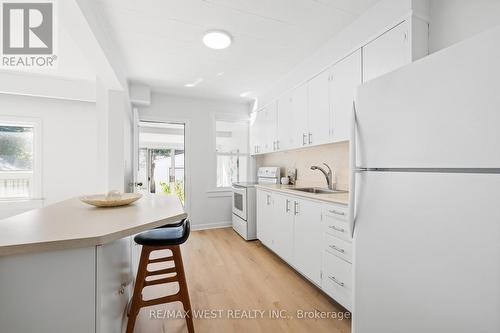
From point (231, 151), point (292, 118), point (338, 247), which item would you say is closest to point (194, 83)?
point (231, 151)

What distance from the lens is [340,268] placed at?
1.78 m

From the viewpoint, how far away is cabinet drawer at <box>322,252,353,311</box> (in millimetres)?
1702

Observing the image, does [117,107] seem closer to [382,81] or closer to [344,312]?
[382,81]

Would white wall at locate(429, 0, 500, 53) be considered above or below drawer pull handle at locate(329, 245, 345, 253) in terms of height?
above

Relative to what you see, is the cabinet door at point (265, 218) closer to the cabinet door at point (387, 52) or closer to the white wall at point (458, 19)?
the cabinet door at point (387, 52)

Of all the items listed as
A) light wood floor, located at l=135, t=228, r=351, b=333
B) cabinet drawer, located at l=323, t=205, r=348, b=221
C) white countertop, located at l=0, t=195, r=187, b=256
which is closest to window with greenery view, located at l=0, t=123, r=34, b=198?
light wood floor, located at l=135, t=228, r=351, b=333

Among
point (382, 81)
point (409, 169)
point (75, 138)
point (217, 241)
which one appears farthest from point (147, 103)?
point (409, 169)

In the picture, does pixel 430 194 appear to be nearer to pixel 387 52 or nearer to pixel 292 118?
pixel 387 52

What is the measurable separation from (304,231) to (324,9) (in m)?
2.00

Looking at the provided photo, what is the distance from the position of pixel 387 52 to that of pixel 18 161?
5247 millimetres

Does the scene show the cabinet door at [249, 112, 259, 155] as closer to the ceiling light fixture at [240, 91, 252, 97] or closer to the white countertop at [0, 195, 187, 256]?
the ceiling light fixture at [240, 91, 252, 97]

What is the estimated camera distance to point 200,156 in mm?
4207

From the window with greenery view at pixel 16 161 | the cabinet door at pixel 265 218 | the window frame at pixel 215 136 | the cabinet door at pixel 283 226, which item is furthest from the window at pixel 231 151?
the window with greenery view at pixel 16 161

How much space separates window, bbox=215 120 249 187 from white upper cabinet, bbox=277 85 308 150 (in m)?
1.32
